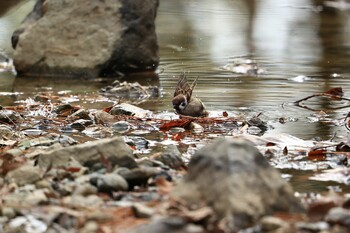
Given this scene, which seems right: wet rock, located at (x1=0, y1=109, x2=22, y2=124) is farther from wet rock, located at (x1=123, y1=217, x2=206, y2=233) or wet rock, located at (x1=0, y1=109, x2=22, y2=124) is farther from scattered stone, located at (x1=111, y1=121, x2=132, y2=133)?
wet rock, located at (x1=123, y1=217, x2=206, y2=233)

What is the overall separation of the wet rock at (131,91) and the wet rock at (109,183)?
3.57m

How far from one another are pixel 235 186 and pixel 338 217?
0.38m

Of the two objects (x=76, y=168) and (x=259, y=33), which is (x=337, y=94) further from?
(x=259, y=33)

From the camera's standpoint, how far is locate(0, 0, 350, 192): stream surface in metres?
6.67

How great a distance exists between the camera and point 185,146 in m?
5.44

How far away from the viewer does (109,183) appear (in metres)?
3.93

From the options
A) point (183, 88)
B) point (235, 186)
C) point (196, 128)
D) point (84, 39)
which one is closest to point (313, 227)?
point (235, 186)

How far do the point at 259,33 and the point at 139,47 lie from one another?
Answer: 11.2 feet

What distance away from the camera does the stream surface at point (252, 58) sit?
6.67 m

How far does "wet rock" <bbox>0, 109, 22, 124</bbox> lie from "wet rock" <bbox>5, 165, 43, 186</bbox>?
6.70 feet

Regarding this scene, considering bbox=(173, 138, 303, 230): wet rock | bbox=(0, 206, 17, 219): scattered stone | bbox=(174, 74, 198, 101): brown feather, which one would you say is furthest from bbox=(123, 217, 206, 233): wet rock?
bbox=(174, 74, 198, 101): brown feather

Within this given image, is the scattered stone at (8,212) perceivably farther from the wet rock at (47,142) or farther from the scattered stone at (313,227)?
the wet rock at (47,142)

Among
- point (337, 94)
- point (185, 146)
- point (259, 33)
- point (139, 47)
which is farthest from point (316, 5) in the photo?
point (185, 146)

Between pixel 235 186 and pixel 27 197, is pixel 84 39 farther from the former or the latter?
pixel 235 186
